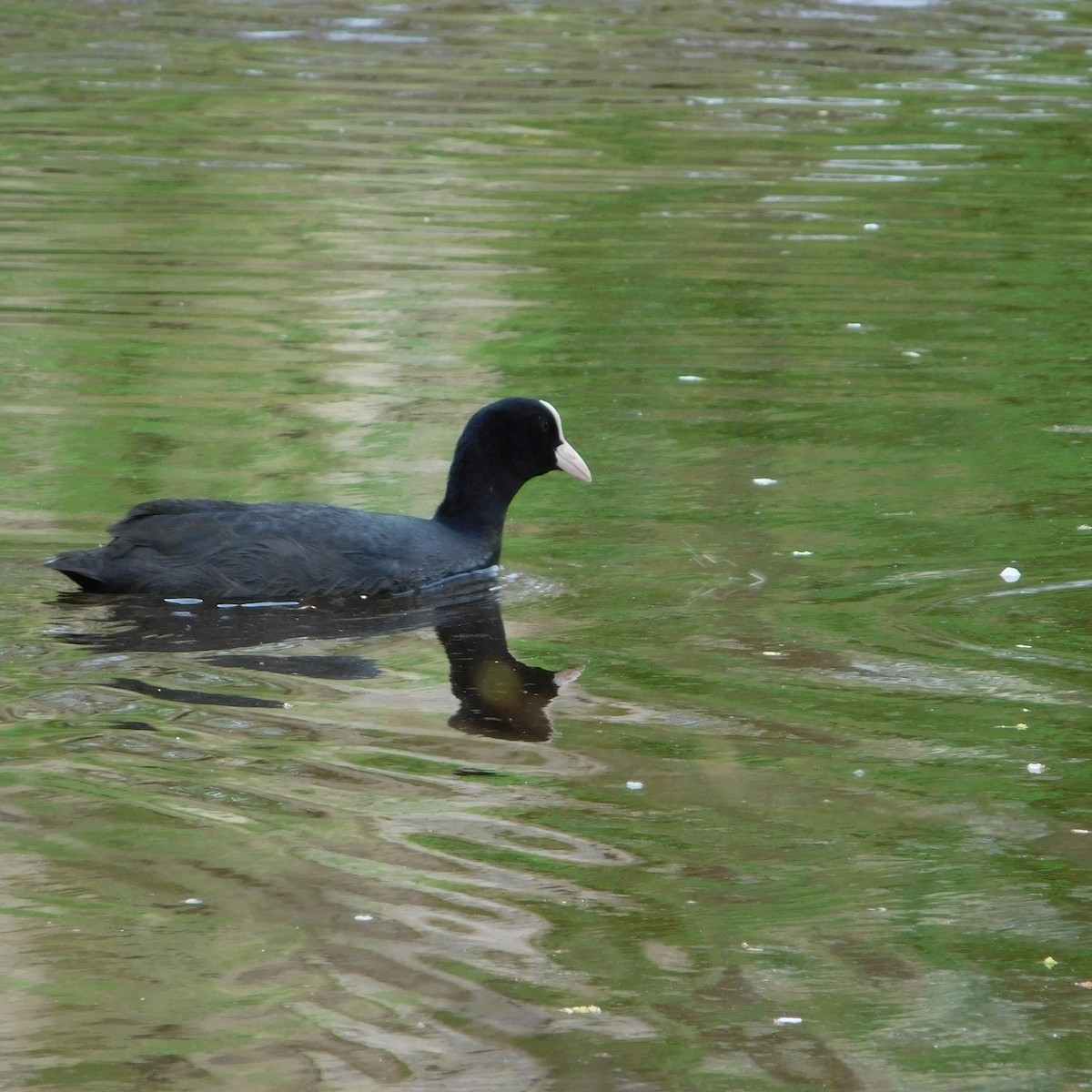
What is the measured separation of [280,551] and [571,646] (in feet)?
3.73

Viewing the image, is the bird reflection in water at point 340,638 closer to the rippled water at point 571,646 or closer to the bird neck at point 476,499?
the rippled water at point 571,646

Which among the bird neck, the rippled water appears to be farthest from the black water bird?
the rippled water

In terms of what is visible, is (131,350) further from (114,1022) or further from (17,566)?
(114,1022)

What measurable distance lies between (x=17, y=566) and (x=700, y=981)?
3.79m

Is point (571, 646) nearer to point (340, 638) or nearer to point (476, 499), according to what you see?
point (340, 638)

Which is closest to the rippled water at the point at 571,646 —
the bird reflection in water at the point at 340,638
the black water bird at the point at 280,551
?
the bird reflection in water at the point at 340,638

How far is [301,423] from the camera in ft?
33.2

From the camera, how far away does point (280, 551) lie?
25.3 feet

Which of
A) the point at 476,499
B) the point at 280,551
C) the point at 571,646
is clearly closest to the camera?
the point at 571,646

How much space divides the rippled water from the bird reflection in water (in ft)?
0.09

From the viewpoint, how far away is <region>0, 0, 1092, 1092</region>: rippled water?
188 inches

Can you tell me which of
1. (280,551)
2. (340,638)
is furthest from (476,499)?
(340,638)

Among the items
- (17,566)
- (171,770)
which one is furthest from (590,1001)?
(17,566)

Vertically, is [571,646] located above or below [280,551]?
below
